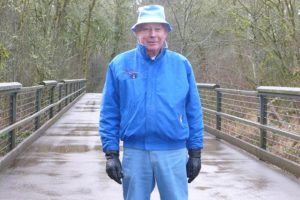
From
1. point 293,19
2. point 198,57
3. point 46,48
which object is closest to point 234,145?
point 293,19

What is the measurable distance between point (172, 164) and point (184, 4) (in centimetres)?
3056

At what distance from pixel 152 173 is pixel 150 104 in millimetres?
485

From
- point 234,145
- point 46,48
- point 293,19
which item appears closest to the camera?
point 234,145

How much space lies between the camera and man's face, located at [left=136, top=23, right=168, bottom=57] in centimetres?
396

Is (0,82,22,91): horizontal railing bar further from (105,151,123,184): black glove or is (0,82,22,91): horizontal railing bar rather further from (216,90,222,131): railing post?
(216,90,222,131): railing post

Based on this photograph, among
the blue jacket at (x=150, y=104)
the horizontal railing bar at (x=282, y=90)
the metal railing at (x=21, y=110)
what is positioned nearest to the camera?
the blue jacket at (x=150, y=104)

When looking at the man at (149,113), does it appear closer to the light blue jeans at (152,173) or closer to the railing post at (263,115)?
the light blue jeans at (152,173)

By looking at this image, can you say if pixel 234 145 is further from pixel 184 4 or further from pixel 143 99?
pixel 184 4

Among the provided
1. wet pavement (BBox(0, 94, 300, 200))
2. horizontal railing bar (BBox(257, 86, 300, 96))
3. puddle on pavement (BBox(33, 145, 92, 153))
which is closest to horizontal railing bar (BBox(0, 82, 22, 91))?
wet pavement (BBox(0, 94, 300, 200))

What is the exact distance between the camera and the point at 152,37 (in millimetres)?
3967

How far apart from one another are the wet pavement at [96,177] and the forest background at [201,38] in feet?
14.2

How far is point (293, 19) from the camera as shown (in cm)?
1655

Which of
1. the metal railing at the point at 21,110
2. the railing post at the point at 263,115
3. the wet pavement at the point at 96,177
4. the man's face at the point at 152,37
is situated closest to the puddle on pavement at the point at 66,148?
the wet pavement at the point at 96,177

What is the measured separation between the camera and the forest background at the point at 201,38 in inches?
659
